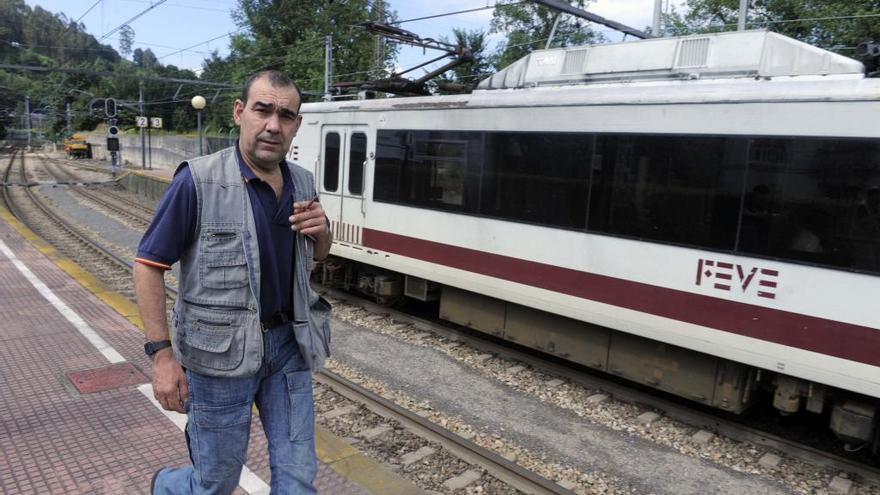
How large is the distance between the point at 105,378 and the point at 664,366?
5.16 metres

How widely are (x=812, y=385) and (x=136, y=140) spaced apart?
177 ft

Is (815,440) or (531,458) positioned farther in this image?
(815,440)

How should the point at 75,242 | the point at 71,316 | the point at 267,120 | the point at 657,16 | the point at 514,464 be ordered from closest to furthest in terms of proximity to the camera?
the point at 267,120, the point at 514,464, the point at 71,316, the point at 657,16, the point at 75,242

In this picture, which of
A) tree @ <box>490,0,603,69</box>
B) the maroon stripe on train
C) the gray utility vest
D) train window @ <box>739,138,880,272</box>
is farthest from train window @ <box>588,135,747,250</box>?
tree @ <box>490,0,603,69</box>

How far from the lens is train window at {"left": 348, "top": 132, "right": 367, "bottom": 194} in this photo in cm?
888

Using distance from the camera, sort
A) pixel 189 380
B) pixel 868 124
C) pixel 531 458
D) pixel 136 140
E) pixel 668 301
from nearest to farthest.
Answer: pixel 189 380
pixel 868 124
pixel 531 458
pixel 668 301
pixel 136 140

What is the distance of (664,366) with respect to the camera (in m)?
5.90

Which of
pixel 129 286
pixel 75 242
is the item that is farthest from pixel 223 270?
pixel 75 242

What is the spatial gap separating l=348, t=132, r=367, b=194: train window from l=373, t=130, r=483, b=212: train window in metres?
0.36

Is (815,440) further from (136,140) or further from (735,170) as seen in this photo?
(136,140)

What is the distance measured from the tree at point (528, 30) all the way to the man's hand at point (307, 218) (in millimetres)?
35564

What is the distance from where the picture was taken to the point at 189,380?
248 cm

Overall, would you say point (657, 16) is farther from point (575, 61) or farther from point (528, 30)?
point (528, 30)

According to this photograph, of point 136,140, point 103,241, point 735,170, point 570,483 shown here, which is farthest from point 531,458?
point 136,140
